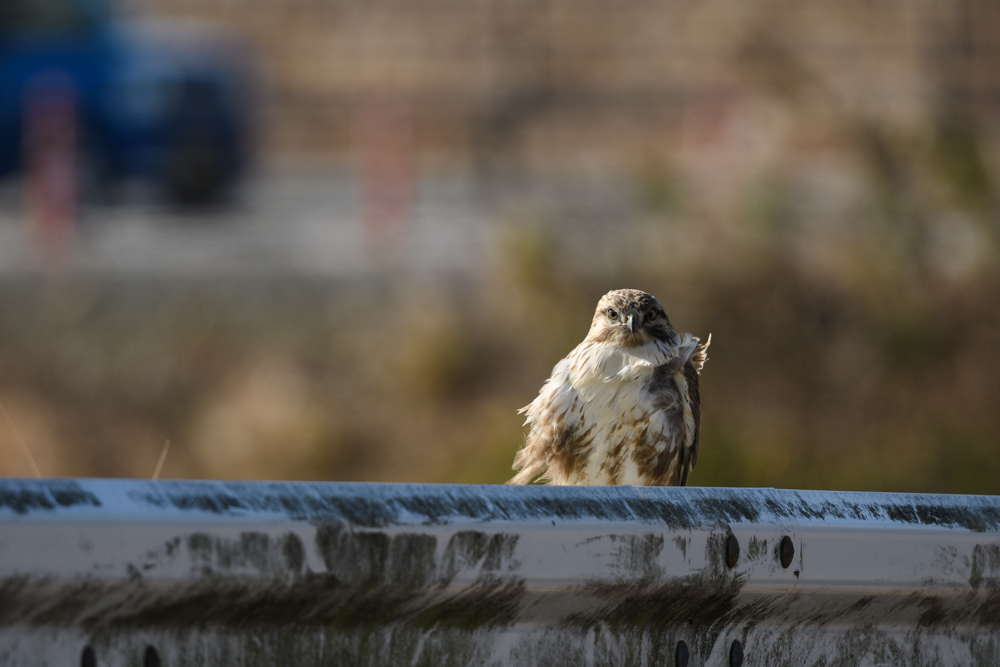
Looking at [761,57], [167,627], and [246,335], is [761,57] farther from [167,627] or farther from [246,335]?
[167,627]

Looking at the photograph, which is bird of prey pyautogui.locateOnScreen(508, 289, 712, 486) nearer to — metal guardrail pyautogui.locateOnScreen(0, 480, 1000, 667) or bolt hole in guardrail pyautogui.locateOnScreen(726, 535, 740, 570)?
metal guardrail pyautogui.locateOnScreen(0, 480, 1000, 667)

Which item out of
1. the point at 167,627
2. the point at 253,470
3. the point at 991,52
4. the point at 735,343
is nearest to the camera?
the point at 167,627

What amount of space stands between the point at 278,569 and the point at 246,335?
987 centimetres

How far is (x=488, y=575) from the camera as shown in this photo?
91.7 inches

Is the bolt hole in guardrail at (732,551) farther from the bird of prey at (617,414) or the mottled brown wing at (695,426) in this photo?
the mottled brown wing at (695,426)

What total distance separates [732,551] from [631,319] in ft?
6.60

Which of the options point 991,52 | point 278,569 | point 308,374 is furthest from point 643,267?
point 991,52

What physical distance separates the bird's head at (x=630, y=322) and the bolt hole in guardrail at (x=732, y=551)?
6.33ft

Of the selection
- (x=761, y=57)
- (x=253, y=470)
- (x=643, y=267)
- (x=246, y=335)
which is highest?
(x=761, y=57)

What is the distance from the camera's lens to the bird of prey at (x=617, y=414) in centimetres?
428

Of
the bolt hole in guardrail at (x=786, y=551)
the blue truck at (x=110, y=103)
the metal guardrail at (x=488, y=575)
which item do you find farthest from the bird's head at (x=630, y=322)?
the blue truck at (x=110, y=103)

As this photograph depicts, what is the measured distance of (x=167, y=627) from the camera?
2107 mm

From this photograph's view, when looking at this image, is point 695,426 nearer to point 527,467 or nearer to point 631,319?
point 631,319

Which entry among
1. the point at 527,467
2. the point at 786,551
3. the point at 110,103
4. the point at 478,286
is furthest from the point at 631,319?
the point at 110,103
